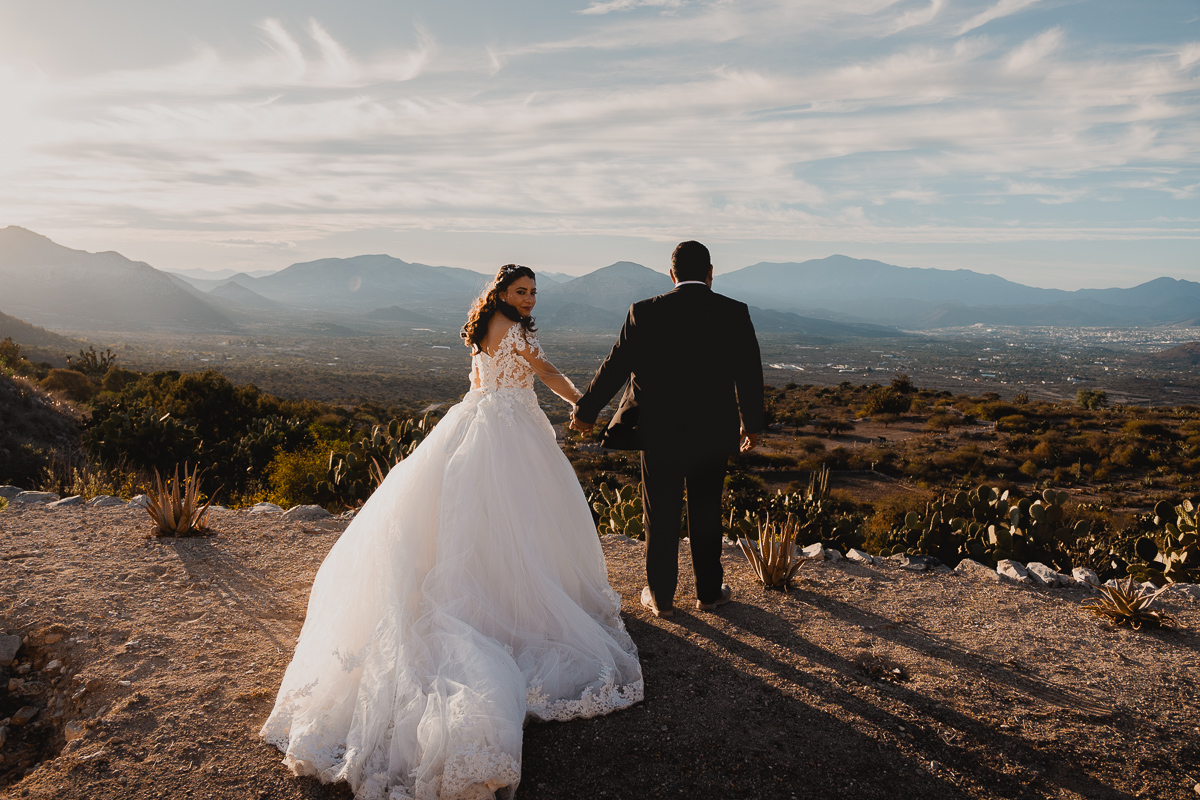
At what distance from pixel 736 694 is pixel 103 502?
741cm

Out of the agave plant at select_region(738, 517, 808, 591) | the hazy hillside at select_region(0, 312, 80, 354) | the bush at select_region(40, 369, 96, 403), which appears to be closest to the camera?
the agave plant at select_region(738, 517, 808, 591)

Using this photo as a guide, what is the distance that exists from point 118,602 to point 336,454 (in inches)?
174

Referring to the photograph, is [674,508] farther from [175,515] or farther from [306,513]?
[175,515]

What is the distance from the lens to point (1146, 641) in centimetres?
450

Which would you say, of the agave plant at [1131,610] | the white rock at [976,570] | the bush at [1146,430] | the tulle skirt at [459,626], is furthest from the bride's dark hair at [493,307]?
the bush at [1146,430]

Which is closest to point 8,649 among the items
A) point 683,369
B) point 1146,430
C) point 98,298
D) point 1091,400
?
point 683,369

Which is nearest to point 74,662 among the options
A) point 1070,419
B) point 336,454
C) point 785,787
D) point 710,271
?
point 785,787

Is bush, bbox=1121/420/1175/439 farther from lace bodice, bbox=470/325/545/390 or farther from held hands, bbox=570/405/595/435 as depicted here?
lace bodice, bbox=470/325/545/390

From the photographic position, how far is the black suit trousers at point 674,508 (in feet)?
14.6

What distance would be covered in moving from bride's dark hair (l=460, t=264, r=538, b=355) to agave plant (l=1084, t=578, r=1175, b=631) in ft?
15.3

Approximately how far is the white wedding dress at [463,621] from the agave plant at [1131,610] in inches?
144

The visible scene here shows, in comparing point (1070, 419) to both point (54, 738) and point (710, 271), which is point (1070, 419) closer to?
point (710, 271)

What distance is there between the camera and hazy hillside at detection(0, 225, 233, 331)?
→ 14862 centimetres

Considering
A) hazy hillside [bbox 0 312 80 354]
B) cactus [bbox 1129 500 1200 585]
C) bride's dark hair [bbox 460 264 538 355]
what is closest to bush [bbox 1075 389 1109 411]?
cactus [bbox 1129 500 1200 585]
